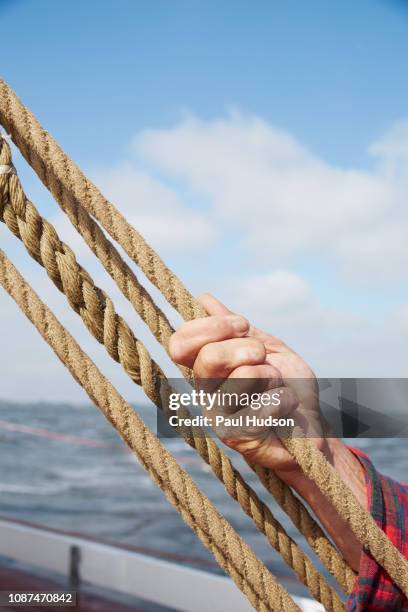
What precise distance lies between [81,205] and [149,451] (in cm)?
43

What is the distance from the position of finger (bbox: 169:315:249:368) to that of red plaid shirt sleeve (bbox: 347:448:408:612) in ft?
1.82

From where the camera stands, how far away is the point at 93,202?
1034 millimetres

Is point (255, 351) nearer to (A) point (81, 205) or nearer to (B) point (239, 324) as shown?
(B) point (239, 324)

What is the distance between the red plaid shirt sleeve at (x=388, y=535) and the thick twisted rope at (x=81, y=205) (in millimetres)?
503

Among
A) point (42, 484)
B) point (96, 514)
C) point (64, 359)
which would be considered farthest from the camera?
point (42, 484)

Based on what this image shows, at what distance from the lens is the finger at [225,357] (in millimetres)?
933

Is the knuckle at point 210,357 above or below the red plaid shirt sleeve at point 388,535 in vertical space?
above

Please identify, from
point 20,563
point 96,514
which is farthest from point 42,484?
point 20,563

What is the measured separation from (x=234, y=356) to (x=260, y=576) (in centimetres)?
48

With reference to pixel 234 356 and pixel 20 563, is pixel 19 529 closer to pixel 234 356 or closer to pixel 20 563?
pixel 20 563

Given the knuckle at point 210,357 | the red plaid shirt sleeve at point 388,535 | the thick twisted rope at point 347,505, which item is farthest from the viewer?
the red plaid shirt sleeve at point 388,535

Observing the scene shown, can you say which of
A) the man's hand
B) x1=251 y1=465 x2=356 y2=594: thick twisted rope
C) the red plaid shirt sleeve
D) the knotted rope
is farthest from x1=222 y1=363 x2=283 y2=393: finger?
the red plaid shirt sleeve

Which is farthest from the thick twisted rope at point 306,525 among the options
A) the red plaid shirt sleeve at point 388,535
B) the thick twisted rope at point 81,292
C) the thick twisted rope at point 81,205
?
the thick twisted rope at point 81,205

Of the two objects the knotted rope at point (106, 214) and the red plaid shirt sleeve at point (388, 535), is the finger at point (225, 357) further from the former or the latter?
the red plaid shirt sleeve at point (388, 535)
